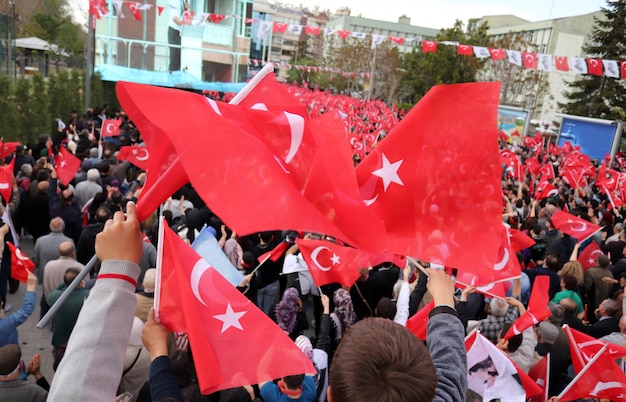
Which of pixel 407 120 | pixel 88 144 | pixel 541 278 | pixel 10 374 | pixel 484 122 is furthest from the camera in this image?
pixel 88 144

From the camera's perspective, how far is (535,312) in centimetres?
425

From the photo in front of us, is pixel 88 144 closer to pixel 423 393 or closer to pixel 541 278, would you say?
pixel 541 278

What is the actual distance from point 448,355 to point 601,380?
8.40ft

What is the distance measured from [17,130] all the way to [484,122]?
1560 cm

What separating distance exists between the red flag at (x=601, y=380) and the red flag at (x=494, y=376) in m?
0.53

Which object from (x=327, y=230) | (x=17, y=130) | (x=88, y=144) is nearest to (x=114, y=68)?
(x=17, y=130)

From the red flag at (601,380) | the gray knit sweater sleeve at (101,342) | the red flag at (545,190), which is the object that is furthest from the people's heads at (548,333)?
the red flag at (545,190)

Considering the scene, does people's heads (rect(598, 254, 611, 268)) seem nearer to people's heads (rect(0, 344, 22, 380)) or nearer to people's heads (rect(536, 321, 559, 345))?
people's heads (rect(536, 321, 559, 345))

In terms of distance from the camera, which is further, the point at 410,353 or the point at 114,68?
the point at 114,68

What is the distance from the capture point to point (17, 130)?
14.6 metres

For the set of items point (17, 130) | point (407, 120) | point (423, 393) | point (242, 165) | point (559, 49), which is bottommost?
point (17, 130)

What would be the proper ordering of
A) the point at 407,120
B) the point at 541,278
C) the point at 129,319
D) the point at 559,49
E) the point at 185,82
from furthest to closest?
the point at 559,49 → the point at 185,82 → the point at 541,278 → the point at 407,120 → the point at 129,319

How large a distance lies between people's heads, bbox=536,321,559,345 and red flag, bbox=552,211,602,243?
139 inches

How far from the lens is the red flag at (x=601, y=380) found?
3.74m
